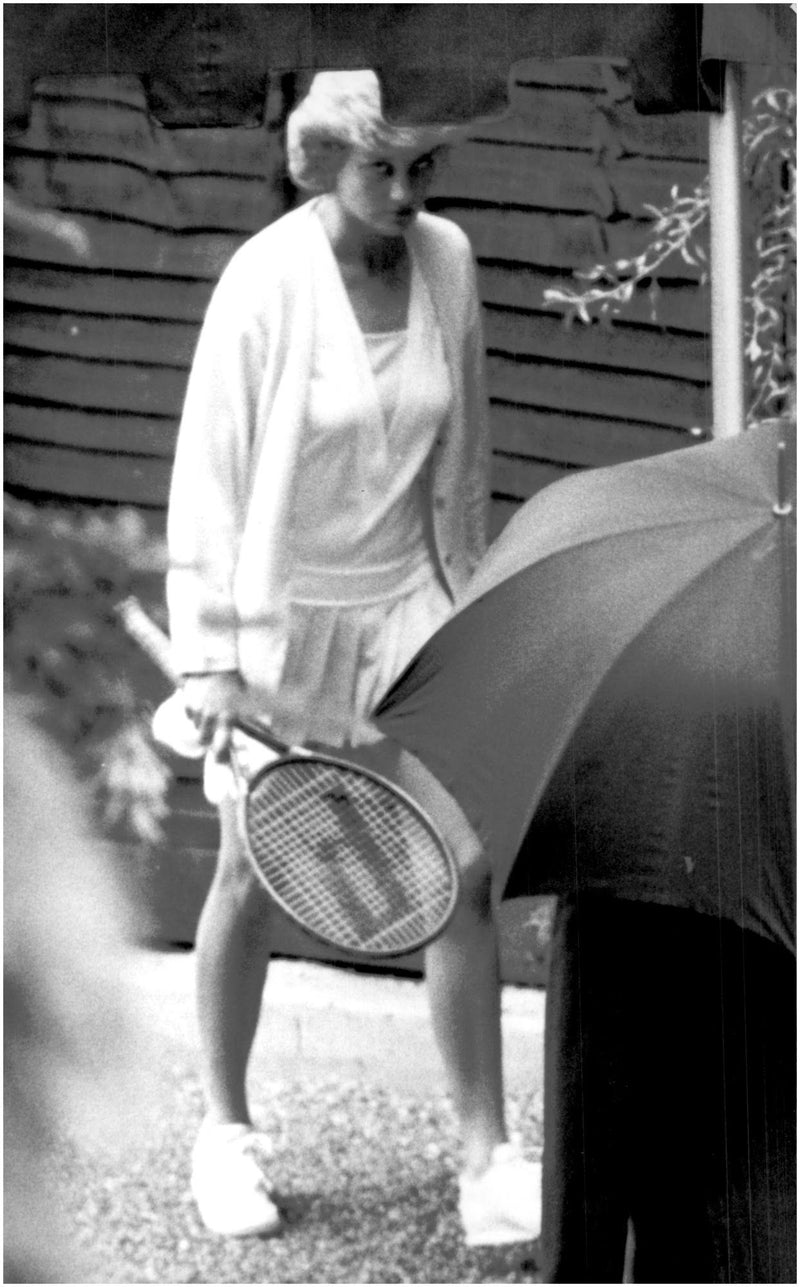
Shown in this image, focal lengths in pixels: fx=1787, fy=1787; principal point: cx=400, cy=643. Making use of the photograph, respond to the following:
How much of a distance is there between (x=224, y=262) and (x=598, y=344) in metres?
0.98

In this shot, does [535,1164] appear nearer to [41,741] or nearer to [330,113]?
[41,741]

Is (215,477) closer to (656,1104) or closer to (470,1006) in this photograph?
(470,1006)

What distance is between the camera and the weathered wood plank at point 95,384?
4.60 meters

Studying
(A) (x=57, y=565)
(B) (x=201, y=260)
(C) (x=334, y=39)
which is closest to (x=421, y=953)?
(A) (x=57, y=565)

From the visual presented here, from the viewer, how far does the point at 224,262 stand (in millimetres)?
4562

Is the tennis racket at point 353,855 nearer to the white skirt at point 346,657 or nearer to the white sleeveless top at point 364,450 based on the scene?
the white skirt at point 346,657

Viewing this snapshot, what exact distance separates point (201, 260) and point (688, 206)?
125 cm

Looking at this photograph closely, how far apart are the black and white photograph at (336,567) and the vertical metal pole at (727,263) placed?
1cm

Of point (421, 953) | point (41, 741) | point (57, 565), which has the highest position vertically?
point (57, 565)

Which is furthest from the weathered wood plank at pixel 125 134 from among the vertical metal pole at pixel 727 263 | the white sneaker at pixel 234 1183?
the white sneaker at pixel 234 1183

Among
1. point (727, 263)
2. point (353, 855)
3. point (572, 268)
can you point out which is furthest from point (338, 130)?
point (353, 855)

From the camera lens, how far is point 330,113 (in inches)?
176

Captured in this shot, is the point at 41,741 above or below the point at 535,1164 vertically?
above

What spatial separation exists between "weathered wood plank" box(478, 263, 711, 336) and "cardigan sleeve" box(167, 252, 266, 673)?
598mm
